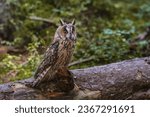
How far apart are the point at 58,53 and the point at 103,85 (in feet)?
1.79

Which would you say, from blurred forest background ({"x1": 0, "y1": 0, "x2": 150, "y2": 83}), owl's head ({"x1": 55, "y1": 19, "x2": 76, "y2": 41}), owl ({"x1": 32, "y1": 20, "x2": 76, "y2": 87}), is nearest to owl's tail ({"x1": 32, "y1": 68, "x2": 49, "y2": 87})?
owl ({"x1": 32, "y1": 20, "x2": 76, "y2": 87})

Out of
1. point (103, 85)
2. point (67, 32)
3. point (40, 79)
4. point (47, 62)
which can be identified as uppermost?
point (67, 32)

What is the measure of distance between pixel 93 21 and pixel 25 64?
72.8 inches

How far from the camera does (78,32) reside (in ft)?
19.9

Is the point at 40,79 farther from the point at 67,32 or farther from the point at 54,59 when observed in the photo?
the point at 67,32

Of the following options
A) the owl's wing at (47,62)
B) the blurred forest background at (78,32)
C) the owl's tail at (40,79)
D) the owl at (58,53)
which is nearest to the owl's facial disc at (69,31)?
the owl at (58,53)

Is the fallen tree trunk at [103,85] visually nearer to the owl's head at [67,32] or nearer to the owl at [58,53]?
the owl at [58,53]

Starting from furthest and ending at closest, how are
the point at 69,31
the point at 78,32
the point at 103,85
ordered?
the point at 78,32
the point at 103,85
the point at 69,31

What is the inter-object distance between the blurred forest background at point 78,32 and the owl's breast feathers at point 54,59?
3.95 ft

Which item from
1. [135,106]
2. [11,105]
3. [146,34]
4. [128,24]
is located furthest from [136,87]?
[128,24]

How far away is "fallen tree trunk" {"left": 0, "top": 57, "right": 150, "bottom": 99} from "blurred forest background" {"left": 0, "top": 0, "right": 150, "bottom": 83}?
3.80ft

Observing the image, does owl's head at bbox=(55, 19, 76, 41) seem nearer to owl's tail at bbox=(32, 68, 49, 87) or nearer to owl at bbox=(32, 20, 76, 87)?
owl at bbox=(32, 20, 76, 87)

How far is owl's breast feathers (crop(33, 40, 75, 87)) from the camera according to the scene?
3586 millimetres

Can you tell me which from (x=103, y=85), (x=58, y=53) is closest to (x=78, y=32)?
(x=103, y=85)
